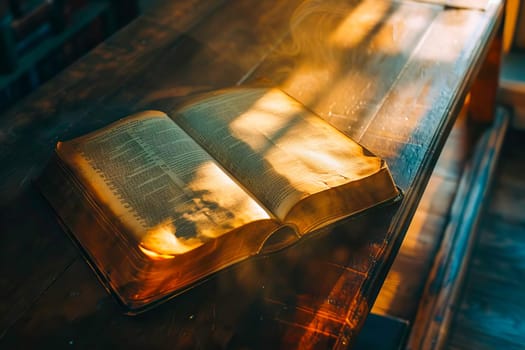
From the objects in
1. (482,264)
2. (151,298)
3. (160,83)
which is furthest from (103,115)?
(482,264)

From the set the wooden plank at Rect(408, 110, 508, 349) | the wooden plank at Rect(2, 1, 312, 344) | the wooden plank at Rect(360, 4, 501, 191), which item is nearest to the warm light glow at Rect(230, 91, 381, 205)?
the wooden plank at Rect(360, 4, 501, 191)

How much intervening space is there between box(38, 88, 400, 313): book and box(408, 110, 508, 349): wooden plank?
0.64 metres

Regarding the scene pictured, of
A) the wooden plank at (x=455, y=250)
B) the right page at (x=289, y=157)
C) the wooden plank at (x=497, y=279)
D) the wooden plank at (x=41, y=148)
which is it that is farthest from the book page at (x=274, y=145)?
the wooden plank at (x=497, y=279)

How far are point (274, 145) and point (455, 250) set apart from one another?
0.88 m

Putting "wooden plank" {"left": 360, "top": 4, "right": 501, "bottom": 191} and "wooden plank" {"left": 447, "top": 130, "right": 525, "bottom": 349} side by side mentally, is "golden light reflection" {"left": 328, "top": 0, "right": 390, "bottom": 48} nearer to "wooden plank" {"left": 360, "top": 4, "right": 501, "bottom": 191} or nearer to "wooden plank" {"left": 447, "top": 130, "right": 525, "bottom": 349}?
"wooden plank" {"left": 360, "top": 4, "right": 501, "bottom": 191}

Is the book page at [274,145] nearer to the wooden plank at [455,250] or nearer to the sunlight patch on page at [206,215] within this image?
the sunlight patch on page at [206,215]

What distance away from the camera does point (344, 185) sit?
1071 mm

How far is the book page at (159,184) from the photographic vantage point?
98cm

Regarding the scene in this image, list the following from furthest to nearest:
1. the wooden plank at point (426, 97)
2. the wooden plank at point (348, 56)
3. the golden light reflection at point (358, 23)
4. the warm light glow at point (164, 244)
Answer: the golden light reflection at point (358, 23), the wooden plank at point (348, 56), the wooden plank at point (426, 97), the warm light glow at point (164, 244)

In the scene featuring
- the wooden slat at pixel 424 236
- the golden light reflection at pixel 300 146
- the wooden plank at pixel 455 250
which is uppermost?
the golden light reflection at pixel 300 146

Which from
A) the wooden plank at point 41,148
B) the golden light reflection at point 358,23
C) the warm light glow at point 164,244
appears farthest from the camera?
the golden light reflection at point 358,23

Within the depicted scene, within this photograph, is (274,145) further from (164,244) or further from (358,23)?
(358,23)

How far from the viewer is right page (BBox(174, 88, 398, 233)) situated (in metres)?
1.05

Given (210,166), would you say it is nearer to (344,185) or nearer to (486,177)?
(344,185)
